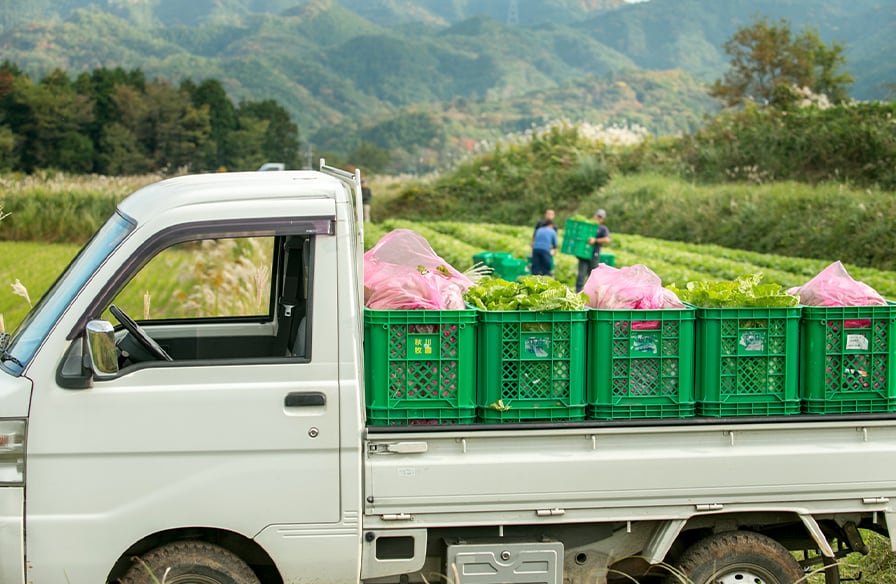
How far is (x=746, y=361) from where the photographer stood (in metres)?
5.14

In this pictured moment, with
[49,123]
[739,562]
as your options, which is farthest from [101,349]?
[49,123]

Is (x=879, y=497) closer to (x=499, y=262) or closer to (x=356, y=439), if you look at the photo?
(x=356, y=439)

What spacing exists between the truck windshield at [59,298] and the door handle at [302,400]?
1033mm

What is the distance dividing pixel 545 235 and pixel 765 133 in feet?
67.6

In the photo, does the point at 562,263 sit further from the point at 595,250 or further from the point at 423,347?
the point at 423,347

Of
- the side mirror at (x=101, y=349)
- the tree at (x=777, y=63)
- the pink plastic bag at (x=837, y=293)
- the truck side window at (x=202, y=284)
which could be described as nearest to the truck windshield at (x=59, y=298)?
the side mirror at (x=101, y=349)

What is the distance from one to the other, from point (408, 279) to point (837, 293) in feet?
7.33

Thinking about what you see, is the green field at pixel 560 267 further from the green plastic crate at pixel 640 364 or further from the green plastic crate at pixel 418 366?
the green plastic crate at pixel 418 366

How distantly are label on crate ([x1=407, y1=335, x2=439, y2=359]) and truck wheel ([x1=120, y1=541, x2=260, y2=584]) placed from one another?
1256 millimetres

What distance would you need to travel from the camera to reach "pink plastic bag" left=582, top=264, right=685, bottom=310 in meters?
5.26

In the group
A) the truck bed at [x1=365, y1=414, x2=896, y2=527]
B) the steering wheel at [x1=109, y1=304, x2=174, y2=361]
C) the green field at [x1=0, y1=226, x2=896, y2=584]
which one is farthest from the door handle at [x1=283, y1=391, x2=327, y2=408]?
the green field at [x1=0, y1=226, x2=896, y2=584]

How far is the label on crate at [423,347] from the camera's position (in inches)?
193

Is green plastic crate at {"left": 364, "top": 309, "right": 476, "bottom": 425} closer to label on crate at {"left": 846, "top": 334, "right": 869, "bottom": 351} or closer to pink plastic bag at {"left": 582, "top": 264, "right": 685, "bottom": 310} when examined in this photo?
pink plastic bag at {"left": 582, "top": 264, "right": 685, "bottom": 310}

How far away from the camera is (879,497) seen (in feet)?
16.8
